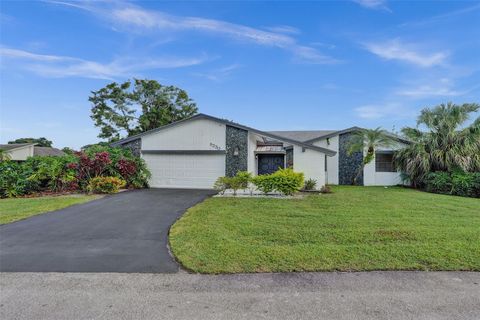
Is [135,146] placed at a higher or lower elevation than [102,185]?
higher

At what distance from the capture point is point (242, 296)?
3.20m

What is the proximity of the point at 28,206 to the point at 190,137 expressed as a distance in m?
8.14

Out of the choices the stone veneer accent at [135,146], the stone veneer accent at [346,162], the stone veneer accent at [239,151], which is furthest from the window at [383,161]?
the stone veneer accent at [135,146]

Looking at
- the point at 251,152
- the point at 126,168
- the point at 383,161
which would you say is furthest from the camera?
the point at 383,161

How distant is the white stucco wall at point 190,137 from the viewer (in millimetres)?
15047

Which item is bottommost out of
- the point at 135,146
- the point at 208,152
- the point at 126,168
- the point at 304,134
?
the point at 126,168

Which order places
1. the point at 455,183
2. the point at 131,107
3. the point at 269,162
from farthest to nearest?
the point at 131,107
the point at 269,162
the point at 455,183

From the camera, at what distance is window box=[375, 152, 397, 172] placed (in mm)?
17438

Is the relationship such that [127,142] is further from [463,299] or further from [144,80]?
[144,80]

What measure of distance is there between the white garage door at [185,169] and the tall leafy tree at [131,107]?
16672mm

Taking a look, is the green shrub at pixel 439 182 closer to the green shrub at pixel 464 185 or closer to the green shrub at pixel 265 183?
the green shrub at pixel 464 185

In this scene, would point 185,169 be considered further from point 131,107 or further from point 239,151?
point 131,107

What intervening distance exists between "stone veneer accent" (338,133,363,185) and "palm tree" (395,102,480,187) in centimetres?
264

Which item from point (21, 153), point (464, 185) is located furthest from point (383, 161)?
point (21, 153)
